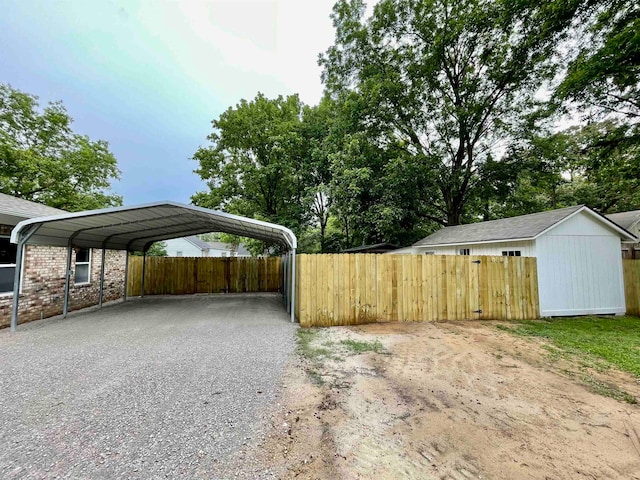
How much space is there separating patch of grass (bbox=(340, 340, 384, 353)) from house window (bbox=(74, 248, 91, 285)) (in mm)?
8806

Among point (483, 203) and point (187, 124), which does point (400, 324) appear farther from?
point (187, 124)

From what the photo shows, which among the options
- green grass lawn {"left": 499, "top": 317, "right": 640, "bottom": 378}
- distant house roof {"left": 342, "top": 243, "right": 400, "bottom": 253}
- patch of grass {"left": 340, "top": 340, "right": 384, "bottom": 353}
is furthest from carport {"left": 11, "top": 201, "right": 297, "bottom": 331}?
distant house roof {"left": 342, "top": 243, "right": 400, "bottom": 253}

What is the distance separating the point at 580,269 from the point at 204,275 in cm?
1379

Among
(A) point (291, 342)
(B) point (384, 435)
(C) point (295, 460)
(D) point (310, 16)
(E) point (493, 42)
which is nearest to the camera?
(C) point (295, 460)

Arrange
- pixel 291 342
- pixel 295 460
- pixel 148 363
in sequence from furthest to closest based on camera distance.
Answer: pixel 291 342 < pixel 148 363 < pixel 295 460

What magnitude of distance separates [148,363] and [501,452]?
4499 mm

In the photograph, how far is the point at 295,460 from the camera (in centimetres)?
208

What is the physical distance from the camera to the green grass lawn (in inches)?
168

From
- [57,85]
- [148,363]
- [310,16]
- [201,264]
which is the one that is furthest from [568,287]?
[57,85]

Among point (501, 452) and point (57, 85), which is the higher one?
point (57, 85)

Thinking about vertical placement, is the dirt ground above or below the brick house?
below

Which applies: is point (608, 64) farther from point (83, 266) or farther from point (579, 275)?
point (83, 266)

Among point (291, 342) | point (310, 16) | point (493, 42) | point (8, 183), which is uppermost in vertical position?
point (310, 16)

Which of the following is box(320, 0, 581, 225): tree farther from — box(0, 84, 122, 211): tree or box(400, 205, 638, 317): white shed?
box(0, 84, 122, 211): tree
